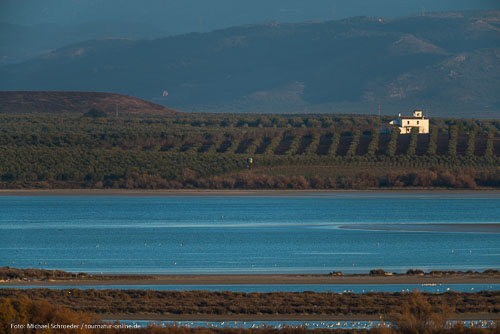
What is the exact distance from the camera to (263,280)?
2941cm

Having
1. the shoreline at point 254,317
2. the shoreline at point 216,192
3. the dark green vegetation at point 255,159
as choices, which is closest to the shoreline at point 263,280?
the shoreline at point 254,317

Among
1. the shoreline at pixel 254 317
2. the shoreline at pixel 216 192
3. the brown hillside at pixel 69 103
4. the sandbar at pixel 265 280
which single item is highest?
the shoreline at pixel 254 317

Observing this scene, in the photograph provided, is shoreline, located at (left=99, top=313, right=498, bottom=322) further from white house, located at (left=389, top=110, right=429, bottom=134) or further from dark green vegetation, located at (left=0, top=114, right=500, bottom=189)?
Result: white house, located at (left=389, top=110, right=429, bottom=134)

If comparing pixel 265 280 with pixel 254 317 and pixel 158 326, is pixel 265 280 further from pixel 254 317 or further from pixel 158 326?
pixel 158 326

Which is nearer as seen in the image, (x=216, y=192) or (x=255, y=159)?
(x=216, y=192)

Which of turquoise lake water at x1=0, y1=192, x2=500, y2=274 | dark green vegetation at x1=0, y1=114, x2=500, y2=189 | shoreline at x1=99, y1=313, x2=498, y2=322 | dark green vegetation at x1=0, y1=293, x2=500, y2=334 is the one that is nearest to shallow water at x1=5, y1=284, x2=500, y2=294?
turquoise lake water at x1=0, y1=192, x2=500, y2=274

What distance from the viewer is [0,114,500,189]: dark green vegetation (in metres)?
81.4

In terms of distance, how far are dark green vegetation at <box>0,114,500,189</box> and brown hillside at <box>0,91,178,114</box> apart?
48.7m

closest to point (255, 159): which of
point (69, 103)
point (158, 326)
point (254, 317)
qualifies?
point (254, 317)

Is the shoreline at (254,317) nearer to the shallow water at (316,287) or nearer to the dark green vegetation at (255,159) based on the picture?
the shallow water at (316,287)

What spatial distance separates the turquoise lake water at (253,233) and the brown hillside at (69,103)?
77.5 m

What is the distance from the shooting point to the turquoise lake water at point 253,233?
34.7 meters

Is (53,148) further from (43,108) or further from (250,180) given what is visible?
(43,108)

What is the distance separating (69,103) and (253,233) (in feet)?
381
